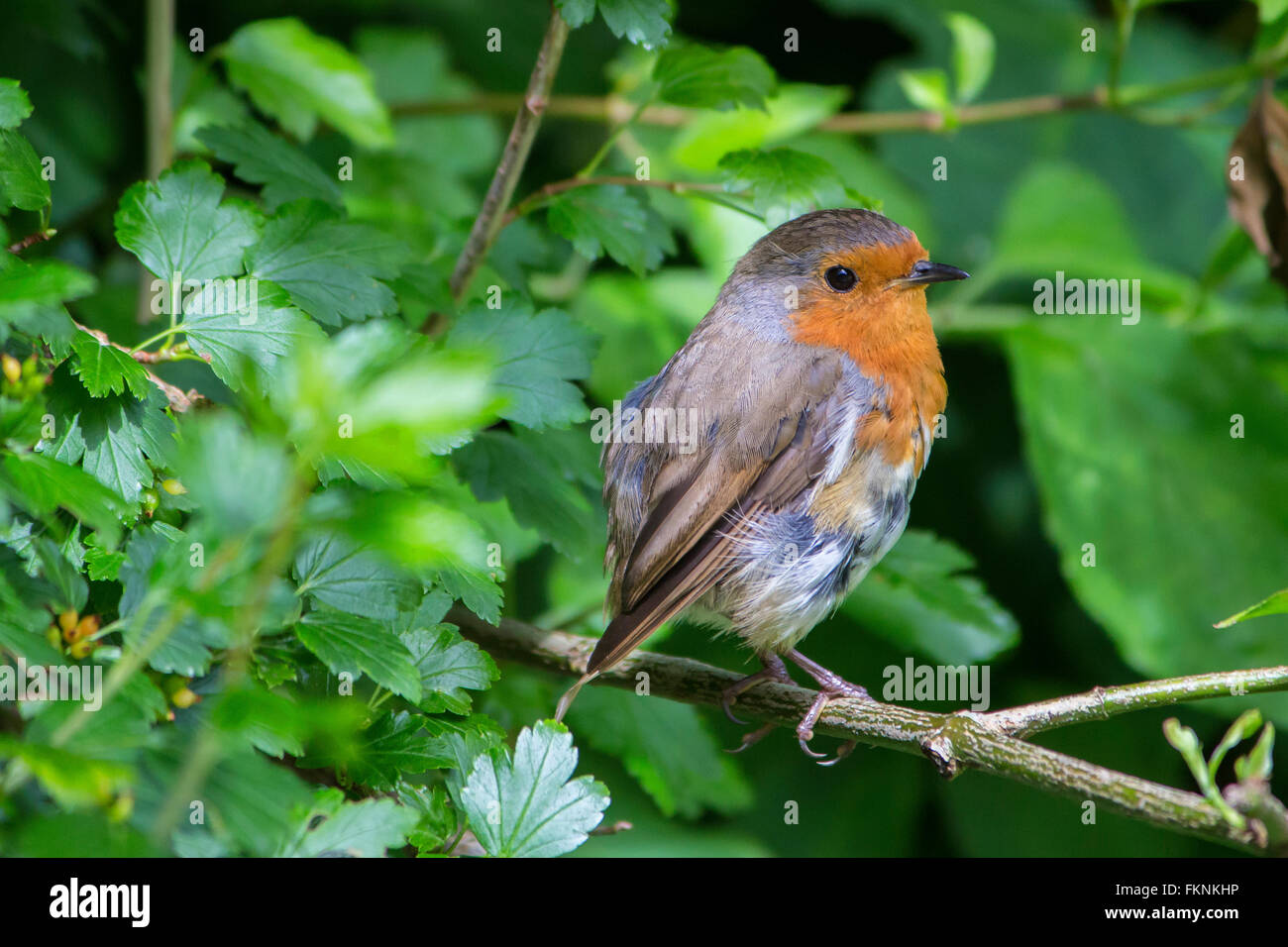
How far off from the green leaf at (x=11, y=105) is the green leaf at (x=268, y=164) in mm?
529

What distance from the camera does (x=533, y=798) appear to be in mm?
1449

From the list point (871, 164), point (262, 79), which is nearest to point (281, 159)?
point (262, 79)

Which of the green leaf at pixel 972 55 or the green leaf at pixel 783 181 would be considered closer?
the green leaf at pixel 783 181

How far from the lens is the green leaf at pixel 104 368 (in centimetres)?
140

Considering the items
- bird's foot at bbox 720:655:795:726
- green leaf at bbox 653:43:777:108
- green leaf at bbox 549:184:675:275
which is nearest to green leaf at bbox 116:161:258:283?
green leaf at bbox 549:184:675:275

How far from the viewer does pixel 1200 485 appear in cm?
312

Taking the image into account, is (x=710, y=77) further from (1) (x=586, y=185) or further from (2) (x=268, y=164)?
(2) (x=268, y=164)

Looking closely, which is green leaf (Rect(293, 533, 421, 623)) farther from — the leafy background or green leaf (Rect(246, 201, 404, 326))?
green leaf (Rect(246, 201, 404, 326))

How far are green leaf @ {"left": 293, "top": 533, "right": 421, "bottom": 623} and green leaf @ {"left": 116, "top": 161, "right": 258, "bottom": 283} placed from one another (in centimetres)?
45

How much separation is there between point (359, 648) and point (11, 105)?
2.59 ft

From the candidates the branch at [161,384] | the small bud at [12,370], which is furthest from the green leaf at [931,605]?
the small bud at [12,370]

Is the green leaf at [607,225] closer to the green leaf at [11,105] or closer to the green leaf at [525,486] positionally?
Answer: the green leaf at [525,486]

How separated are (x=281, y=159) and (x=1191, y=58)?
367 centimetres
